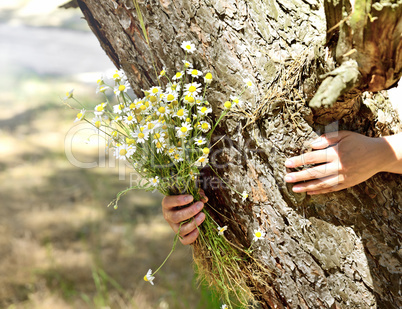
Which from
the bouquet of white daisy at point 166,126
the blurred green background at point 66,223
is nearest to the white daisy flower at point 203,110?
the bouquet of white daisy at point 166,126

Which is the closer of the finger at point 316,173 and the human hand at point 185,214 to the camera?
the finger at point 316,173

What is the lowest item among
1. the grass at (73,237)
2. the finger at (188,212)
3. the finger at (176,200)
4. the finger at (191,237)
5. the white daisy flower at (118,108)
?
the grass at (73,237)

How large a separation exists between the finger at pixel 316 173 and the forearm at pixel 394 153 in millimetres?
146

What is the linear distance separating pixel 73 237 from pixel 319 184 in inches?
85.7

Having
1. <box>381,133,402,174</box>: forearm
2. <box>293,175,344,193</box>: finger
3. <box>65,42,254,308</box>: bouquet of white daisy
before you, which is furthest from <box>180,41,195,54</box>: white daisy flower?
<box>381,133,402,174</box>: forearm

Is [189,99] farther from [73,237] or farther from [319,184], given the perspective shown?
[73,237]

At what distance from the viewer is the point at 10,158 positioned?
3.30m

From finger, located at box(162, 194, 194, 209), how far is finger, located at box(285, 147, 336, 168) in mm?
357

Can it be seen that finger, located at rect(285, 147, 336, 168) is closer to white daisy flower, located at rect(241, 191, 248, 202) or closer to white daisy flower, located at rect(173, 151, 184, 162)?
white daisy flower, located at rect(241, 191, 248, 202)

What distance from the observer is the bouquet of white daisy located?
1059 mm

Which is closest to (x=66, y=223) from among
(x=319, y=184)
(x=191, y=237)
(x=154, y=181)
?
(x=191, y=237)

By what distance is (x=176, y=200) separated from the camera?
1216 millimetres

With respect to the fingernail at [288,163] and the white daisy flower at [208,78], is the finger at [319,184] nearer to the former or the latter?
the fingernail at [288,163]

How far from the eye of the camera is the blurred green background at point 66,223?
2.32m
